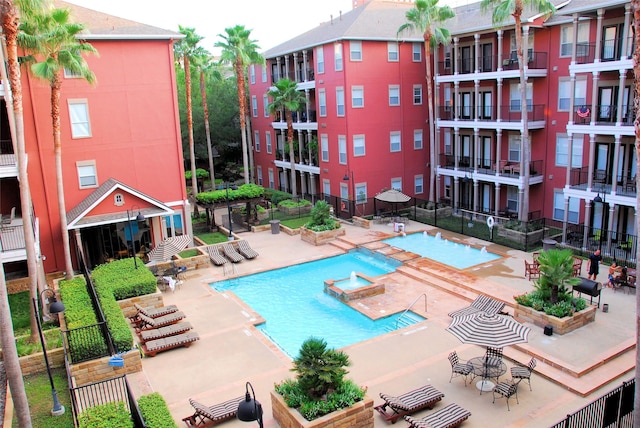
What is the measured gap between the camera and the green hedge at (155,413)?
1110 cm

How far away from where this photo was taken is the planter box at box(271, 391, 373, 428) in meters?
11.2

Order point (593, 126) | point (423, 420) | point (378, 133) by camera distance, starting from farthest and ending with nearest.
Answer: point (378, 133) < point (593, 126) < point (423, 420)

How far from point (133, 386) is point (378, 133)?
24.9 meters

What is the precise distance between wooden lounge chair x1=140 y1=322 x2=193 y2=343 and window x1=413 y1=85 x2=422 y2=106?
24744 millimetres

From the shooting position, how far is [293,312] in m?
20.4

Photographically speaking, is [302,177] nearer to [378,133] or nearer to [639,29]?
[378,133]

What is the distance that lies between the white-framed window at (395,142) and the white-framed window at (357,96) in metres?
3.41

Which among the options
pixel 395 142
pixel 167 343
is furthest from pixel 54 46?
pixel 395 142

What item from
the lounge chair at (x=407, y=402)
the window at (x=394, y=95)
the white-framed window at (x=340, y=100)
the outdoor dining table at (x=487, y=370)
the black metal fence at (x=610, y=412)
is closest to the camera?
the black metal fence at (x=610, y=412)

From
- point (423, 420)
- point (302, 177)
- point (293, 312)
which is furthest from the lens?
point (302, 177)

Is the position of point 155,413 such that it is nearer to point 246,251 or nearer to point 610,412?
point 610,412

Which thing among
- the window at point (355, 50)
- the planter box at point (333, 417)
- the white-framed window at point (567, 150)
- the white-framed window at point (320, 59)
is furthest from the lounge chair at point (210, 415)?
the white-framed window at point (320, 59)

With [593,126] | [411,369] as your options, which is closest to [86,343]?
[411,369]

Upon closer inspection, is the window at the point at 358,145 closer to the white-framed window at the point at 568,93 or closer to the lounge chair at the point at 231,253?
the lounge chair at the point at 231,253
